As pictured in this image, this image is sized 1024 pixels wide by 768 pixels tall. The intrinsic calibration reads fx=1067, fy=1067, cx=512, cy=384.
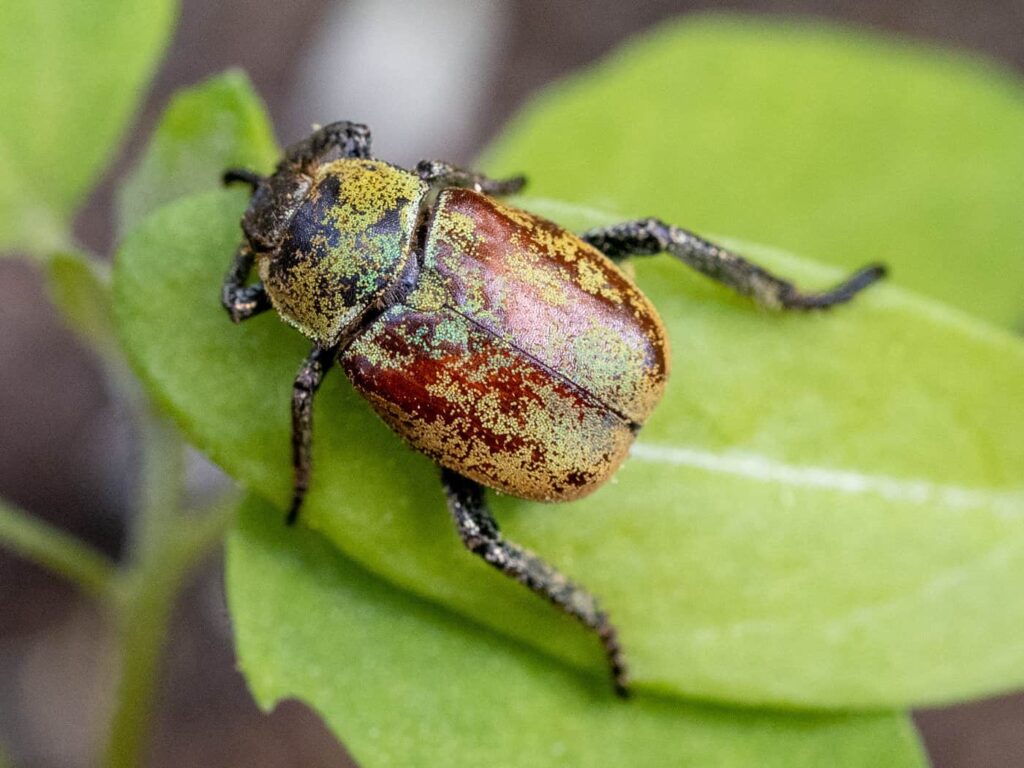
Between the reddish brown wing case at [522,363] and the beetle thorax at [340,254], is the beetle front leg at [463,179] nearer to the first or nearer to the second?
the beetle thorax at [340,254]

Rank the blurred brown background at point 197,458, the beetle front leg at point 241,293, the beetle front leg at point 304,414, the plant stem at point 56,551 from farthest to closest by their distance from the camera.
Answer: the blurred brown background at point 197,458 → the plant stem at point 56,551 → the beetle front leg at point 241,293 → the beetle front leg at point 304,414

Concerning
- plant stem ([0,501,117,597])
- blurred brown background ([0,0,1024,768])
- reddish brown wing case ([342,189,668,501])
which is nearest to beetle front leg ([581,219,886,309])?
reddish brown wing case ([342,189,668,501])

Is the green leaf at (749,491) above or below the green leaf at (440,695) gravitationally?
above

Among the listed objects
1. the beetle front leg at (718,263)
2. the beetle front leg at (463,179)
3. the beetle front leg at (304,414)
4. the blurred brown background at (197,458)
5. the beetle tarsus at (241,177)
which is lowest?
the blurred brown background at (197,458)

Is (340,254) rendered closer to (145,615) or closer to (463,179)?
(463,179)

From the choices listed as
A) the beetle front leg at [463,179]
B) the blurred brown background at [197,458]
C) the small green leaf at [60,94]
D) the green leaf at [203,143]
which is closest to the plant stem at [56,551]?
the small green leaf at [60,94]

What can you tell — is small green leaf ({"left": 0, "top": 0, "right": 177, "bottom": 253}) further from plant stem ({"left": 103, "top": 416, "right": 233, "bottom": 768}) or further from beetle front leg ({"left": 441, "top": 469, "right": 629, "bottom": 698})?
beetle front leg ({"left": 441, "top": 469, "right": 629, "bottom": 698})
